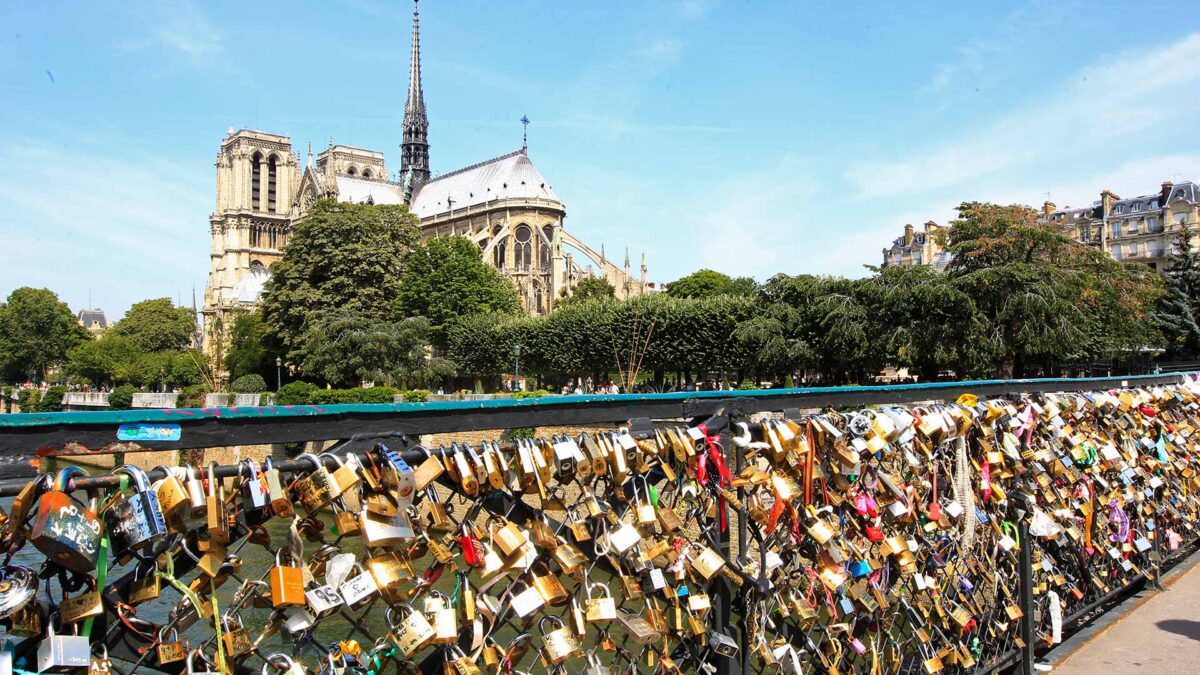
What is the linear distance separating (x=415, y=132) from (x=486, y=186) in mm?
20776

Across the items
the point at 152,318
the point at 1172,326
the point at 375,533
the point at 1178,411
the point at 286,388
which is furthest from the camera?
the point at 152,318

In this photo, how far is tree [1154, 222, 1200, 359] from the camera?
47.8 meters

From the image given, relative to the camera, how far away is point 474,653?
3.31 metres

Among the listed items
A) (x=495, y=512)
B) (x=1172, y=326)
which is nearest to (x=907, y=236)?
(x=1172, y=326)

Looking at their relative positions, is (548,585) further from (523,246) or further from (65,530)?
(523,246)

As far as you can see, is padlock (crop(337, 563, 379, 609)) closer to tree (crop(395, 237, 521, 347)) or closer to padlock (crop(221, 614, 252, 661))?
padlock (crop(221, 614, 252, 661))

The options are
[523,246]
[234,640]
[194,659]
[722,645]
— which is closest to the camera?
[194,659]

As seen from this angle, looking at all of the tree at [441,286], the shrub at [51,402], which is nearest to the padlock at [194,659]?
the tree at [441,286]

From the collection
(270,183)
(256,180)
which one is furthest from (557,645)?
(270,183)

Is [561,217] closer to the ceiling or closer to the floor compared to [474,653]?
closer to the ceiling

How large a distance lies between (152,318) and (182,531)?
109644 millimetres

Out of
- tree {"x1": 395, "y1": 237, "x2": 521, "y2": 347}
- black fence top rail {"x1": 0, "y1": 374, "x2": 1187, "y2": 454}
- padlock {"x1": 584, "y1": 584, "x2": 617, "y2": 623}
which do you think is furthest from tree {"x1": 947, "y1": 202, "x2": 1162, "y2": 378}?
padlock {"x1": 584, "y1": 584, "x2": 617, "y2": 623}

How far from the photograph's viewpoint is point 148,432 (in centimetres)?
263

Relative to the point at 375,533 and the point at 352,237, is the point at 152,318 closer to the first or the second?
the point at 352,237
